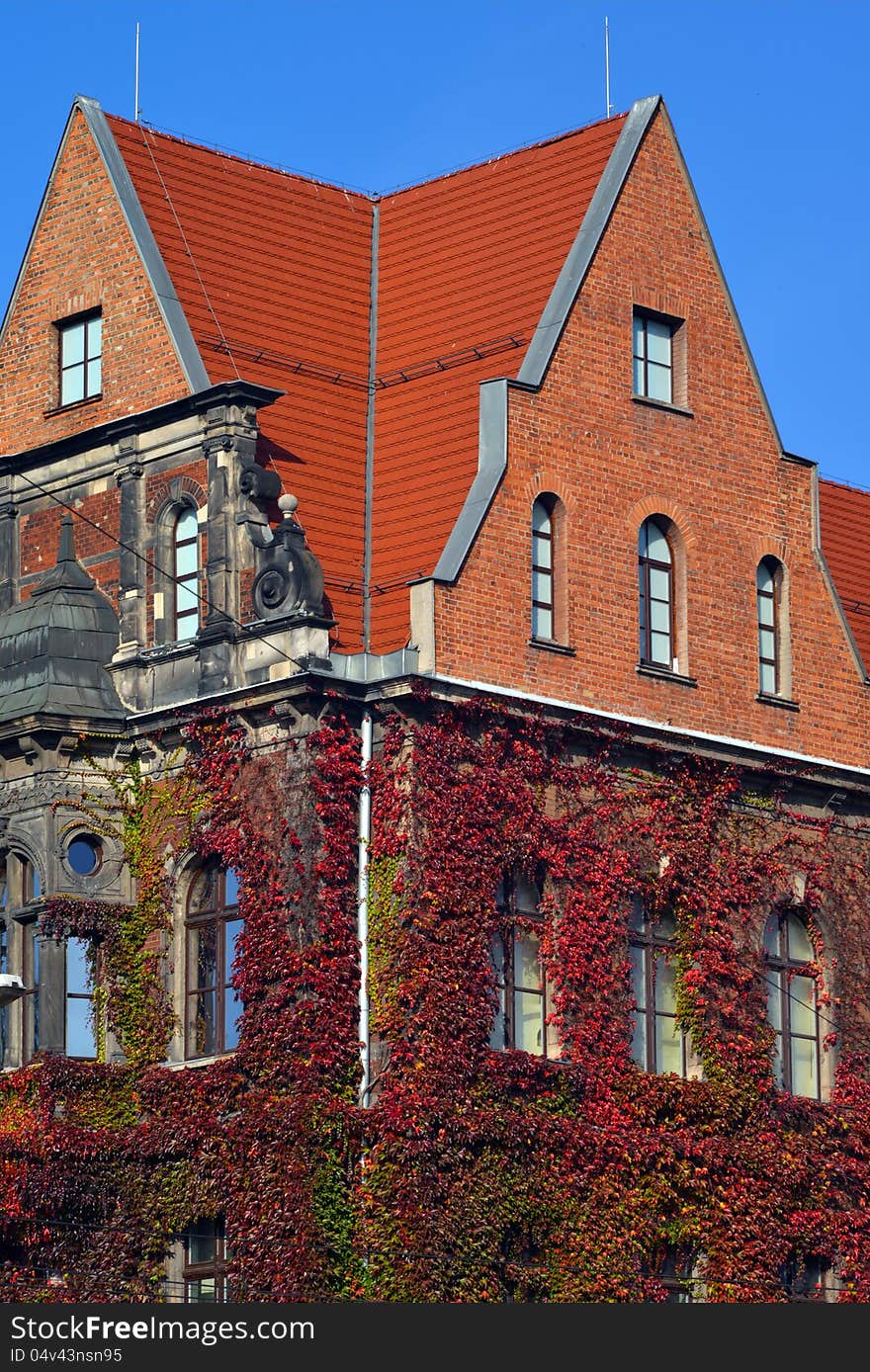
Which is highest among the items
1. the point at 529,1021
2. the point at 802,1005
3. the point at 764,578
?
the point at 764,578

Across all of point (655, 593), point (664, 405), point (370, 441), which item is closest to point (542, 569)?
point (655, 593)

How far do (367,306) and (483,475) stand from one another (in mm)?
6091

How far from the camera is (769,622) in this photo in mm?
49094

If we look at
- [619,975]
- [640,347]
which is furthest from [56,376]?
[619,975]

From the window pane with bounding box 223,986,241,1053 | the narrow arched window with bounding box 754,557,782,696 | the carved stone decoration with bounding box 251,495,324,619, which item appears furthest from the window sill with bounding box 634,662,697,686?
the window pane with bounding box 223,986,241,1053

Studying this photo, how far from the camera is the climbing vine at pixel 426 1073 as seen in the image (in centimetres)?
4234

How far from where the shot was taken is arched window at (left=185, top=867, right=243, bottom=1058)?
44406 mm

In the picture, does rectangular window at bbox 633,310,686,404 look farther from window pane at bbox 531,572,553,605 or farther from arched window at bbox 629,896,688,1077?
arched window at bbox 629,896,688,1077

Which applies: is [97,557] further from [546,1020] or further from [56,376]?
[546,1020]

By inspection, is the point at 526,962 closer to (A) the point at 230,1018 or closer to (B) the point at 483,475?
(A) the point at 230,1018

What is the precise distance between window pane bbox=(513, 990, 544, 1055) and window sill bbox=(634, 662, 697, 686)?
455 centimetres

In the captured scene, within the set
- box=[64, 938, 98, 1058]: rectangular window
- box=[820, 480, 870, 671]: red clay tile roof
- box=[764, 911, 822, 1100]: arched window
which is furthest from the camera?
box=[820, 480, 870, 671]: red clay tile roof

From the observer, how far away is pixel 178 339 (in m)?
47.0

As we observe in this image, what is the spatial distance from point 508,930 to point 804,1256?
595 centimetres
